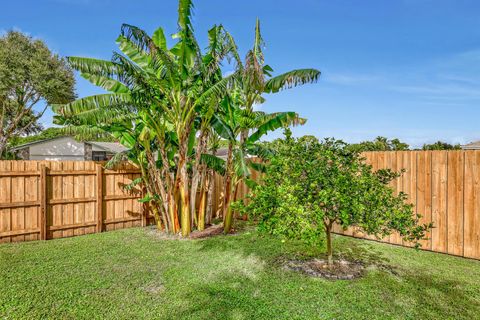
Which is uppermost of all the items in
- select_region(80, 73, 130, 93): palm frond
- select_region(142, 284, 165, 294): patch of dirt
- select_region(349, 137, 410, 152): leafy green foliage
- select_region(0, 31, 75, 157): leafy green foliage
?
select_region(0, 31, 75, 157): leafy green foliage

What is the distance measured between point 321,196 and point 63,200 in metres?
6.08

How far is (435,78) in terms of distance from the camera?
1052 centimetres

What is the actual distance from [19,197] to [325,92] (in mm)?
9911

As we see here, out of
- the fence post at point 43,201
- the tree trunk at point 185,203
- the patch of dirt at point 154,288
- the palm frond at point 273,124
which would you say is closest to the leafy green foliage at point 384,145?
the palm frond at point 273,124

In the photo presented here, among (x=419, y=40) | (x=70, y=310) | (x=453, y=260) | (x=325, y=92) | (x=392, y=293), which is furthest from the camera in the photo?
(x=325, y=92)

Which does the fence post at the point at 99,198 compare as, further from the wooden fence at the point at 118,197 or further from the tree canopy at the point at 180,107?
the tree canopy at the point at 180,107

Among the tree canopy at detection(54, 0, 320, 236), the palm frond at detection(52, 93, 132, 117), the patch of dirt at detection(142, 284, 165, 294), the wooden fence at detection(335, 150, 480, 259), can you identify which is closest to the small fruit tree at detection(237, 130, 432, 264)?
the patch of dirt at detection(142, 284, 165, 294)

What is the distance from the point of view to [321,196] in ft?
11.6

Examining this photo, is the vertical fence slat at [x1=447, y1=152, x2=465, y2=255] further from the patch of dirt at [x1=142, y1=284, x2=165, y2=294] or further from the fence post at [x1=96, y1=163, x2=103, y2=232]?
the fence post at [x1=96, y1=163, x2=103, y2=232]

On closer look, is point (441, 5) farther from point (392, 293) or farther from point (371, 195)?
point (392, 293)

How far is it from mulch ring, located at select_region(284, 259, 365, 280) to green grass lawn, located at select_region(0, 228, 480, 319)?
0.15m

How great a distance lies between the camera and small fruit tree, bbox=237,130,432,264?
3.57 m

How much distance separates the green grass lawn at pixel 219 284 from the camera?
10.6 ft

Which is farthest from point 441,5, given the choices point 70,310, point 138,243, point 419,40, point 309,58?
point 70,310
